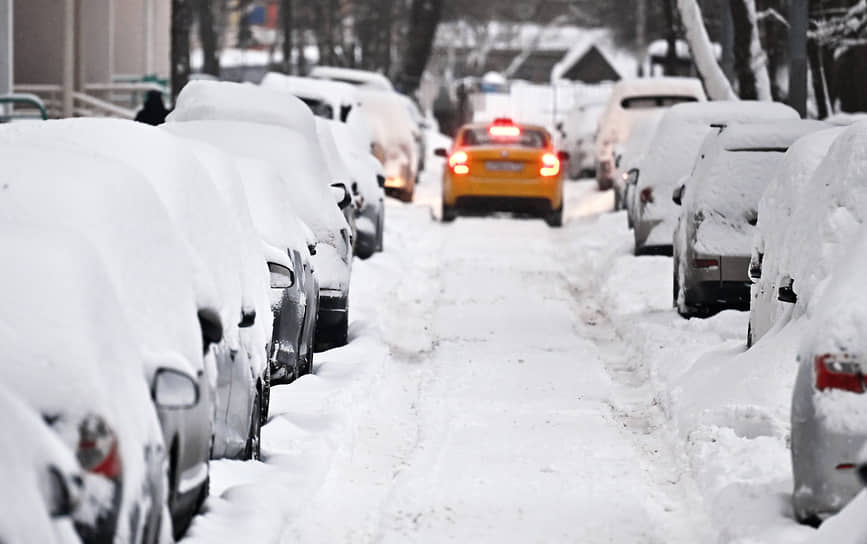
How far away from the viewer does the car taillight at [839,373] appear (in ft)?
23.2

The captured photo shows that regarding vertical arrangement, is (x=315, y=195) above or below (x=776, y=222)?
below

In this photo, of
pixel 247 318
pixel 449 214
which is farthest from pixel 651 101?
pixel 247 318

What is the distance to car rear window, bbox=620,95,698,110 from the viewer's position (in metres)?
31.5

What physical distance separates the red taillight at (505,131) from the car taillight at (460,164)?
40.6 inches

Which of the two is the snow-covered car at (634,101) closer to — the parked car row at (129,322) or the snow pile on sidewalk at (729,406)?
the snow pile on sidewalk at (729,406)

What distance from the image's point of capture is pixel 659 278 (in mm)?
18391

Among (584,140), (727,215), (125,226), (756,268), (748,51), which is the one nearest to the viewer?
(125,226)

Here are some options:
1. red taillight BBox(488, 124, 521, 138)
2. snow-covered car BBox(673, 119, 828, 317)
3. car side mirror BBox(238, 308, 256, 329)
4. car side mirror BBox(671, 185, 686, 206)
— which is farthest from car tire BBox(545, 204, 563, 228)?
car side mirror BBox(238, 308, 256, 329)

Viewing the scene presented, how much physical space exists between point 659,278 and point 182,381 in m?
12.6

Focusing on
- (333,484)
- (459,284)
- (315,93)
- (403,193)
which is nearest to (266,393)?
(333,484)

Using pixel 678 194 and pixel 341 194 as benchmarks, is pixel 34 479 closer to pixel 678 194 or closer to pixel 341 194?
pixel 341 194

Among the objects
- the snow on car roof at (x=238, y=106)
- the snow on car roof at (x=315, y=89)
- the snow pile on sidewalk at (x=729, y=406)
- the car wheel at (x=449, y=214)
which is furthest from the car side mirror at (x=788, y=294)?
the car wheel at (x=449, y=214)

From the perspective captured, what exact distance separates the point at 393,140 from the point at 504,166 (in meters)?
4.55

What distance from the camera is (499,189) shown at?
2622 centimetres
